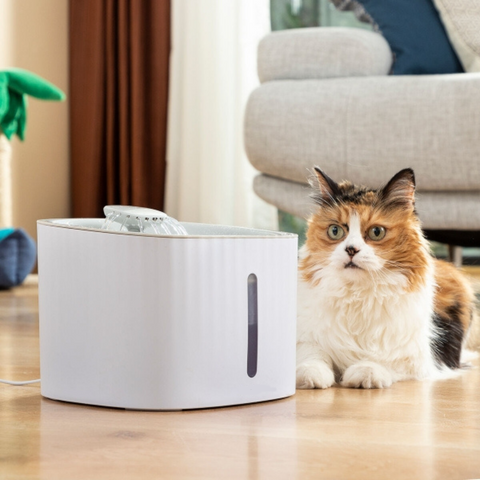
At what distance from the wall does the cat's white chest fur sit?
221cm

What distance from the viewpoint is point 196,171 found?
3445 millimetres

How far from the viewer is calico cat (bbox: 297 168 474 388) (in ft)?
3.86

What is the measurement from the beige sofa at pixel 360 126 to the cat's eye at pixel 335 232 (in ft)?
2.27

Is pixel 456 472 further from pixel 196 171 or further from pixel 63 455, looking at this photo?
pixel 196 171

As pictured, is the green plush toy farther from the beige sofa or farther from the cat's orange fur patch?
the cat's orange fur patch

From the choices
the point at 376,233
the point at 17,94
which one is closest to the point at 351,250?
the point at 376,233

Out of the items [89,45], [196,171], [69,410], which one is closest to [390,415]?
[69,410]

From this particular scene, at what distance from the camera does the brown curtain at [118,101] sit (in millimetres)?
3420

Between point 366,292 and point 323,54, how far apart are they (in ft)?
3.60

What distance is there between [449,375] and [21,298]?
143 centimetres

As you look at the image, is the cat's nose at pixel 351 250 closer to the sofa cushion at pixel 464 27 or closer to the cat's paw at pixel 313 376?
the cat's paw at pixel 313 376

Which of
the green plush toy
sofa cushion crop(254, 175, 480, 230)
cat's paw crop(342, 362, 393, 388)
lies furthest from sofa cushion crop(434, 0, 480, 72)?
the green plush toy

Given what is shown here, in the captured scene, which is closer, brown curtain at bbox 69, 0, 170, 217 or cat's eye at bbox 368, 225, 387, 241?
cat's eye at bbox 368, 225, 387, 241

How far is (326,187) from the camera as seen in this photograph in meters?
1.23
